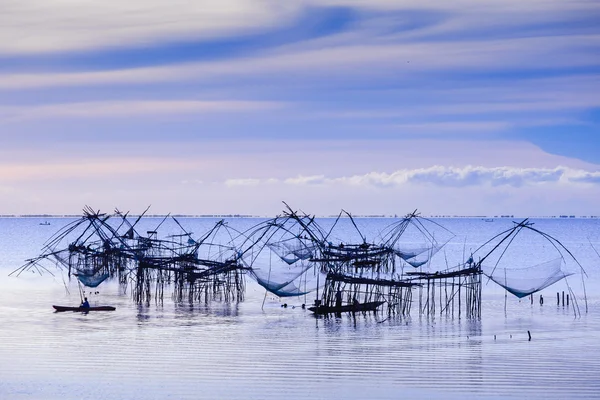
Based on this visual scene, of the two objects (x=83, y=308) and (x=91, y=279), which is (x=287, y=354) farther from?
(x=91, y=279)

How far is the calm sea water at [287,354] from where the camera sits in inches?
533

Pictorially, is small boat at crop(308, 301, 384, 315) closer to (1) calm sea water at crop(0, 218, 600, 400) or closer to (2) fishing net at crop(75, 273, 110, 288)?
(1) calm sea water at crop(0, 218, 600, 400)

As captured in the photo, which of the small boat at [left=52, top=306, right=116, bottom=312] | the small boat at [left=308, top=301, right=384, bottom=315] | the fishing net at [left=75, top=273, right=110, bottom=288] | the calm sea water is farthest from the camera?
the fishing net at [left=75, top=273, right=110, bottom=288]

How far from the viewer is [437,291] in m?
29.7

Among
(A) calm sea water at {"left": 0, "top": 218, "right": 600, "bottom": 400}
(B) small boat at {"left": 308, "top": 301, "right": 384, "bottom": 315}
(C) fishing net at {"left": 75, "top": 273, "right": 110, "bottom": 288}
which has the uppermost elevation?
(C) fishing net at {"left": 75, "top": 273, "right": 110, "bottom": 288}

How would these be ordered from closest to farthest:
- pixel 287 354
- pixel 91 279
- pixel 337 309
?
pixel 287 354 < pixel 337 309 < pixel 91 279

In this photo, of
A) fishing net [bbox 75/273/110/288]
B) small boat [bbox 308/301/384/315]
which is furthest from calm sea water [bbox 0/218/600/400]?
fishing net [bbox 75/273/110/288]

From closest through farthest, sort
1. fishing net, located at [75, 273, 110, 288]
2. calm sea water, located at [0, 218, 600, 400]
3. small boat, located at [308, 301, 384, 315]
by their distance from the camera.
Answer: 1. calm sea water, located at [0, 218, 600, 400]
2. small boat, located at [308, 301, 384, 315]
3. fishing net, located at [75, 273, 110, 288]

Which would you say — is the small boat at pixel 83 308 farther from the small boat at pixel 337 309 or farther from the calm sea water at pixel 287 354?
the small boat at pixel 337 309

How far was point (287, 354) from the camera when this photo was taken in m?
16.7

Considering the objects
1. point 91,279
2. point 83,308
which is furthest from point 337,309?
point 91,279

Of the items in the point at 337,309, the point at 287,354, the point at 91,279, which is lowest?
the point at 287,354

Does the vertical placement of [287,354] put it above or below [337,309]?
below

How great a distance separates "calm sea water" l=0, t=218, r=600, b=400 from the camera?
533 inches
